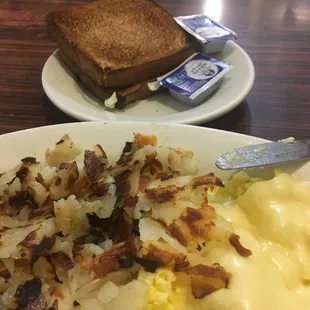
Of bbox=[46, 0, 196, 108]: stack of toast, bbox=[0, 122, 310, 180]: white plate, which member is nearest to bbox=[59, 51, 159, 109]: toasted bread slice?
bbox=[46, 0, 196, 108]: stack of toast

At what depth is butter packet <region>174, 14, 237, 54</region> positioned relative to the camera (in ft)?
5.52

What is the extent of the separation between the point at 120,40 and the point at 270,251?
42.2 inches

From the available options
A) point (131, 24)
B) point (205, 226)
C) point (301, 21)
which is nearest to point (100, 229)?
point (205, 226)

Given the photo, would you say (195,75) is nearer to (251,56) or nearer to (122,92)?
(122,92)

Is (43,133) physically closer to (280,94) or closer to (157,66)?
(157,66)

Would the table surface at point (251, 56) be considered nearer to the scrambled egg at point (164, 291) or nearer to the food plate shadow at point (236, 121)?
the food plate shadow at point (236, 121)

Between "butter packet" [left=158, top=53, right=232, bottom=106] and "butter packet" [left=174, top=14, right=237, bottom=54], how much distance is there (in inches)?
2.3

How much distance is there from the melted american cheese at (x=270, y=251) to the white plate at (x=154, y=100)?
1.62ft

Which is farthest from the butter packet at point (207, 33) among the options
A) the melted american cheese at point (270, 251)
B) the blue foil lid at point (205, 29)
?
the melted american cheese at point (270, 251)

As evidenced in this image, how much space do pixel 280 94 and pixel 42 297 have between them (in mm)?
1095

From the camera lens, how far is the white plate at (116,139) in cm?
105

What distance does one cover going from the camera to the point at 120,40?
169cm

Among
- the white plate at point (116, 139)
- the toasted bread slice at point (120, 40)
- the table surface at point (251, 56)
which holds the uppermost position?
the white plate at point (116, 139)

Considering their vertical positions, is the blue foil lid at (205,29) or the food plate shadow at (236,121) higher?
the blue foil lid at (205,29)
